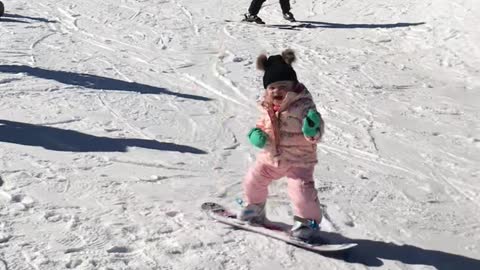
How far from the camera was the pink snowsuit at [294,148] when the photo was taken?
4.12 meters

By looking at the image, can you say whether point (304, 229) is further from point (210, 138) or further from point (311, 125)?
point (210, 138)

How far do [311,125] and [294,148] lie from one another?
29 centimetres

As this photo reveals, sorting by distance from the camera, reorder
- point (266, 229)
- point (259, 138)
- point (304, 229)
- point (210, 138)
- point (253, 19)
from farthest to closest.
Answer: point (253, 19) → point (210, 138) → point (266, 229) → point (304, 229) → point (259, 138)

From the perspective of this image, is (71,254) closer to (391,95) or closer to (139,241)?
(139,241)

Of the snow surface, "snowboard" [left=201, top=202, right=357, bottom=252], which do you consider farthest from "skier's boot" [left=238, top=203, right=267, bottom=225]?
the snow surface

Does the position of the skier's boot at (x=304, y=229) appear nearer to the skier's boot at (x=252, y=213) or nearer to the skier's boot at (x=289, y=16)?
Answer: the skier's boot at (x=252, y=213)

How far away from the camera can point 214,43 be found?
442 inches

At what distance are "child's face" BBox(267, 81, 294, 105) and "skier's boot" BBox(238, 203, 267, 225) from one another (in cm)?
76

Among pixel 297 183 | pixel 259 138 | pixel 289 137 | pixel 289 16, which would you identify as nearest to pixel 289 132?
pixel 289 137

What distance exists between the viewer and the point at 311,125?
12.9 ft

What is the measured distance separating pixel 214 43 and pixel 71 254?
24.8ft

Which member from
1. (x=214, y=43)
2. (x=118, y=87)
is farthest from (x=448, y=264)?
(x=214, y=43)

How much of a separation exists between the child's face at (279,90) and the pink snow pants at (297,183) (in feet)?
→ 1.36

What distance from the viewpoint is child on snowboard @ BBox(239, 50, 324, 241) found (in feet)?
13.5
